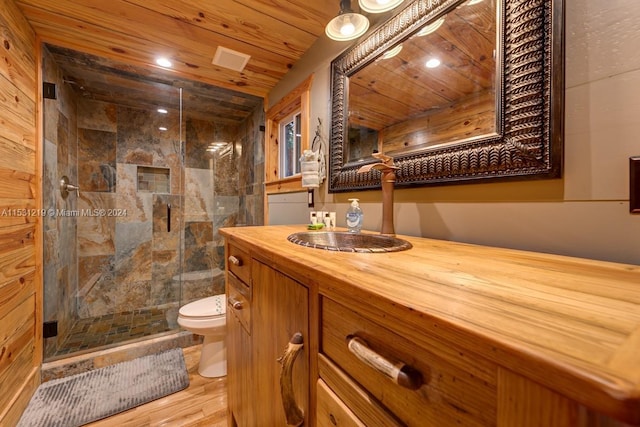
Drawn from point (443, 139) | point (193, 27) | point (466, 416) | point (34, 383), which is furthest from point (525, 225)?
point (34, 383)

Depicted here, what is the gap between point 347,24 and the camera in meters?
1.15

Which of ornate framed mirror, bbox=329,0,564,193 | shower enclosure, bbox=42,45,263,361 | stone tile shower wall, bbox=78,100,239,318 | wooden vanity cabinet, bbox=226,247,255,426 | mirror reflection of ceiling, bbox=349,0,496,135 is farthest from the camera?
stone tile shower wall, bbox=78,100,239,318

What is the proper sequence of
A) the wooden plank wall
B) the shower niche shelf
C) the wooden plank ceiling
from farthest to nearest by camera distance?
the shower niche shelf < the wooden plank ceiling < the wooden plank wall

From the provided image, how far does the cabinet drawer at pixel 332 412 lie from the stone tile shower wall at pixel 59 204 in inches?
81.7

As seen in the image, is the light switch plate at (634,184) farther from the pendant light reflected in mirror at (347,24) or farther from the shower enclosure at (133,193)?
the shower enclosure at (133,193)

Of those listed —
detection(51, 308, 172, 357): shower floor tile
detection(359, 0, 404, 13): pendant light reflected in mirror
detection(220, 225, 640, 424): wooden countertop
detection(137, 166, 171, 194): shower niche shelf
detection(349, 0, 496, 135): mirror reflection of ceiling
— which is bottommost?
detection(51, 308, 172, 357): shower floor tile

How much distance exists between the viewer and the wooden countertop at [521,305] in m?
0.20

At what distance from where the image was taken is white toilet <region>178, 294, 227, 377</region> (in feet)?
5.29

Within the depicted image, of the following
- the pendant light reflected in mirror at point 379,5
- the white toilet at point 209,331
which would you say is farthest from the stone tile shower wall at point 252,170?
the pendant light reflected in mirror at point 379,5

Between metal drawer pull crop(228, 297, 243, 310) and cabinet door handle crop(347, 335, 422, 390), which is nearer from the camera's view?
cabinet door handle crop(347, 335, 422, 390)

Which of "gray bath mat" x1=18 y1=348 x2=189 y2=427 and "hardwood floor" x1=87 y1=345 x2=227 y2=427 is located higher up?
"gray bath mat" x1=18 y1=348 x2=189 y2=427

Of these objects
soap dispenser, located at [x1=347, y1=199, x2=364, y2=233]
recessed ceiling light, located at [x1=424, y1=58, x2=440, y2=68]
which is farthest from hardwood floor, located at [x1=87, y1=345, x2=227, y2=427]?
recessed ceiling light, located at [x1=424, y1=58, x2=440, y2=68]

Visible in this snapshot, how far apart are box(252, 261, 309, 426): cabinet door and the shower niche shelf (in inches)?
95.0

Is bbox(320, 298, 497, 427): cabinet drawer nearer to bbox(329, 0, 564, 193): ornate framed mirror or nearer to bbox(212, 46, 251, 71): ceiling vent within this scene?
bbox(329, 0, 564, 193): ornate framed mirror
